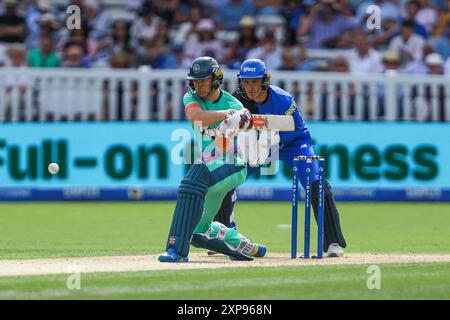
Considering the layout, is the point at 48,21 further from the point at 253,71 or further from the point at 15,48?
the point at 253,71

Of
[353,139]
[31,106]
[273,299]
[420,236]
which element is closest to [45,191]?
[31,106]

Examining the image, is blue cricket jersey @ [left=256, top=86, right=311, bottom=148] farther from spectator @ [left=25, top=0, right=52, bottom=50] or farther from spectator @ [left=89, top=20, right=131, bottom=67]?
spectator @ [left=25, top=0, right=52, bottom=50]

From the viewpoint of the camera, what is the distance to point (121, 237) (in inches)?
605

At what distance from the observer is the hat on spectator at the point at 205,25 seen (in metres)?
23.8

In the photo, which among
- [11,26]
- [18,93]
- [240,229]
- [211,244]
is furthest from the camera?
[11,26]

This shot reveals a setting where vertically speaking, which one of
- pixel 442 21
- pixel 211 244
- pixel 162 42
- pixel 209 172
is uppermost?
pixel 442 21

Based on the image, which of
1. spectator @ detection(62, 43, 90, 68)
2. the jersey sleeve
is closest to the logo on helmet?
the jersey sleeve

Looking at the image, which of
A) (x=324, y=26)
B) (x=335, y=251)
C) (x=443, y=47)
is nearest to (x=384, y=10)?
(x=324, y=26)

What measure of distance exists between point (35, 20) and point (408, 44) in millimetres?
7466

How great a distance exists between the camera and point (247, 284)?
9969 mm

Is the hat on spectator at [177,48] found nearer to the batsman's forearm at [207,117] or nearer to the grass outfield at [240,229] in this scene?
the grass outfield at [240,229]

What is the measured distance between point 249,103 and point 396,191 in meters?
8.99

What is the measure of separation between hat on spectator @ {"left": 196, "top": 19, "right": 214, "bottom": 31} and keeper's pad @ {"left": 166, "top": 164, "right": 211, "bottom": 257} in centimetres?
1251

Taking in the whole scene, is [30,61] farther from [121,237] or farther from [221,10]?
[121,237]
